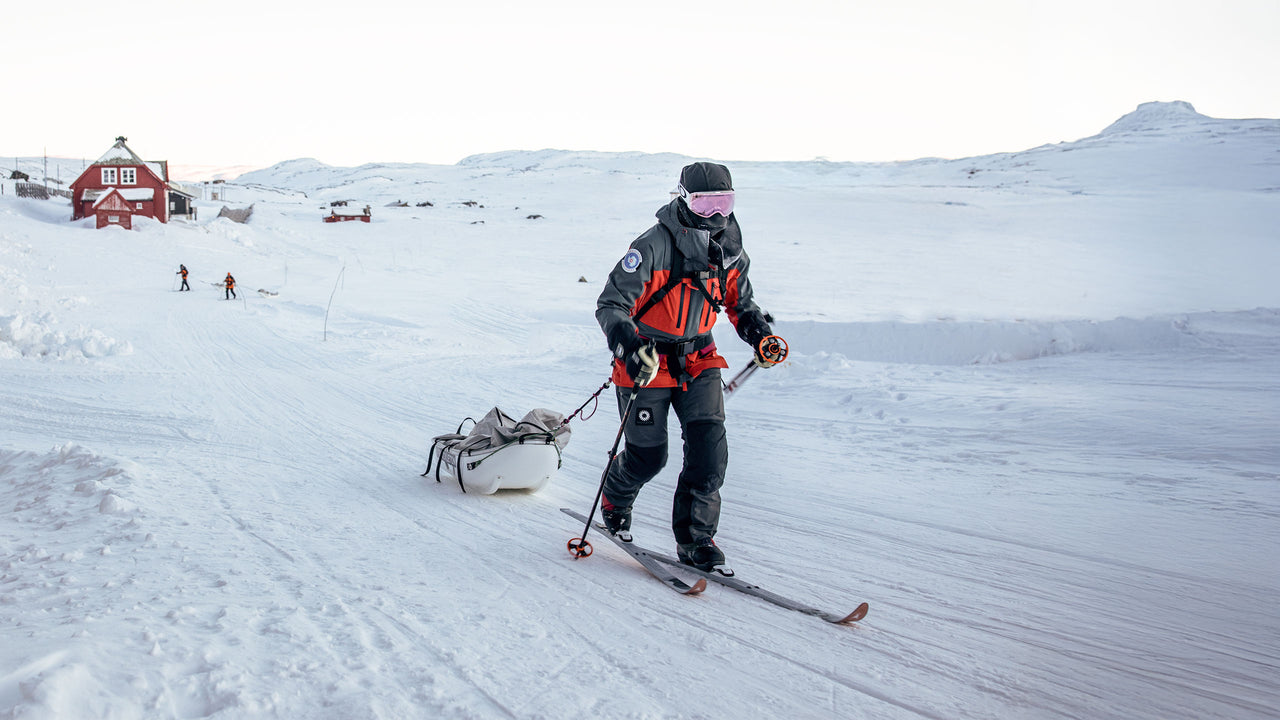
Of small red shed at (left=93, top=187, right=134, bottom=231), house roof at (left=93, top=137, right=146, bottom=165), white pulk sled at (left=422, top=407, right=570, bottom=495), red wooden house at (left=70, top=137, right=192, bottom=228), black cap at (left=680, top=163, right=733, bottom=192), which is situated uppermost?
house roof at (left=93, top=137, right=146, bottom=165)

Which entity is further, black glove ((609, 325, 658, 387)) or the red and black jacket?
the red and black jacket

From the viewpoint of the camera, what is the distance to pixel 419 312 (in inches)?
699

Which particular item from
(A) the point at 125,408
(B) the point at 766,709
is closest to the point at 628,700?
(B) the point at 766,709

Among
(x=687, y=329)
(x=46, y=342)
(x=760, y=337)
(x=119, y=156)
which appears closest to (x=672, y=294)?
(x=687, y=329)

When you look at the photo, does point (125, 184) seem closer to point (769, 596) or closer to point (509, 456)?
point (509, 456)

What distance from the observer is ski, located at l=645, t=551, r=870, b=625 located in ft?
10.8

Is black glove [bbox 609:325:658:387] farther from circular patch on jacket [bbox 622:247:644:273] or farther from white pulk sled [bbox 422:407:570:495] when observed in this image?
white pulk sled [bbox 422:407:570:495]

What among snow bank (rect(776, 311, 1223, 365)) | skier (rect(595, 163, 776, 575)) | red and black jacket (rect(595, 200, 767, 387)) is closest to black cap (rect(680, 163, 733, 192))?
skier (rect(595, 163, 776, 575))

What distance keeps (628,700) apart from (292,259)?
3157cm

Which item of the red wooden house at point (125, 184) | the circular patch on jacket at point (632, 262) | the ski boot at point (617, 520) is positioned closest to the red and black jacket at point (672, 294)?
the circular patch on jacket at point (632, 262)

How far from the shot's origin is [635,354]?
372 cm

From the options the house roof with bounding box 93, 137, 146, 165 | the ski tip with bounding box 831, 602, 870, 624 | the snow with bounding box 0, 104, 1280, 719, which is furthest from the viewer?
the house roof with bounding box 93, 137, 146, 165

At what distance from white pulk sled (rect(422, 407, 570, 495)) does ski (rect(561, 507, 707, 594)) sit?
0.92 meters

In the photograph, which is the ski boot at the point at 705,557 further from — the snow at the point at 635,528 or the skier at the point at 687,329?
the snow at the point at 635,528
